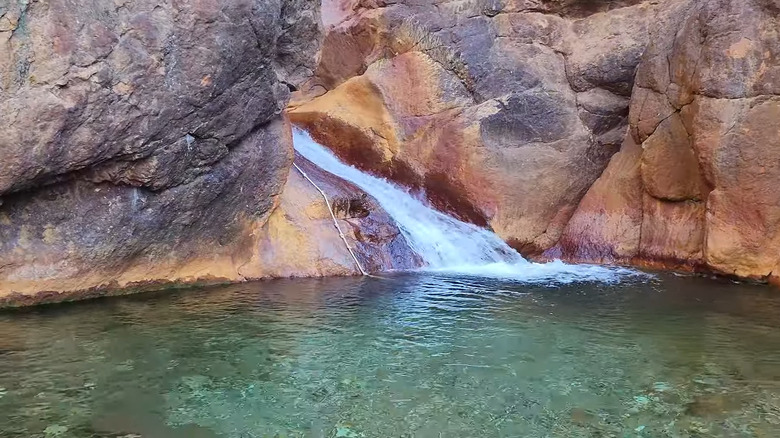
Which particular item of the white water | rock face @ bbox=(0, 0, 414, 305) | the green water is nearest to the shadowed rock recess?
rock face @ bbox=(0, 0, 414, 305)

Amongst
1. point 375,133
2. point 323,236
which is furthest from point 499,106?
point 323,236

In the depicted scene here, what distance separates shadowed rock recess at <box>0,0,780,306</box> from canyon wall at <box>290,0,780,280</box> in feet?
0.10

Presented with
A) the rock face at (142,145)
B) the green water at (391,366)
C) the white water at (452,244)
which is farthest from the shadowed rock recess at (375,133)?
the green water at (391,366)

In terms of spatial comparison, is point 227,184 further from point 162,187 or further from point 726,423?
point 726,423

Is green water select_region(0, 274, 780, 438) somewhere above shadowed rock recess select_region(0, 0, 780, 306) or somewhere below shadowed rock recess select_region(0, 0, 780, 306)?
below

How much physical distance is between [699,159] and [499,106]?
10.6ft

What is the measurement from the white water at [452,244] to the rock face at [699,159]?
3.13 feet

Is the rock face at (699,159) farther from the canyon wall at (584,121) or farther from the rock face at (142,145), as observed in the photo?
the rock face at (142,145)

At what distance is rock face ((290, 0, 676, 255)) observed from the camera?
1027 centimetres

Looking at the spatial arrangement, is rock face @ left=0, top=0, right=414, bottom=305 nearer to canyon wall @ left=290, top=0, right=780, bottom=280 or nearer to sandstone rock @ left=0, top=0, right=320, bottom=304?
sandstone rock @ left=0, top=0, right=320, bottom=304

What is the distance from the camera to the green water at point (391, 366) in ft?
11.8

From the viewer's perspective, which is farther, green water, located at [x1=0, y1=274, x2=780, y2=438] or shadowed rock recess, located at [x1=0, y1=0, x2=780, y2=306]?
shadowed rock recess, located at [x1=0, y1=0, x2=780, y2=306]

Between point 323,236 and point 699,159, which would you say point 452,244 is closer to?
point 323,236

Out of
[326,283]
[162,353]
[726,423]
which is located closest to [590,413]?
[726,423]
